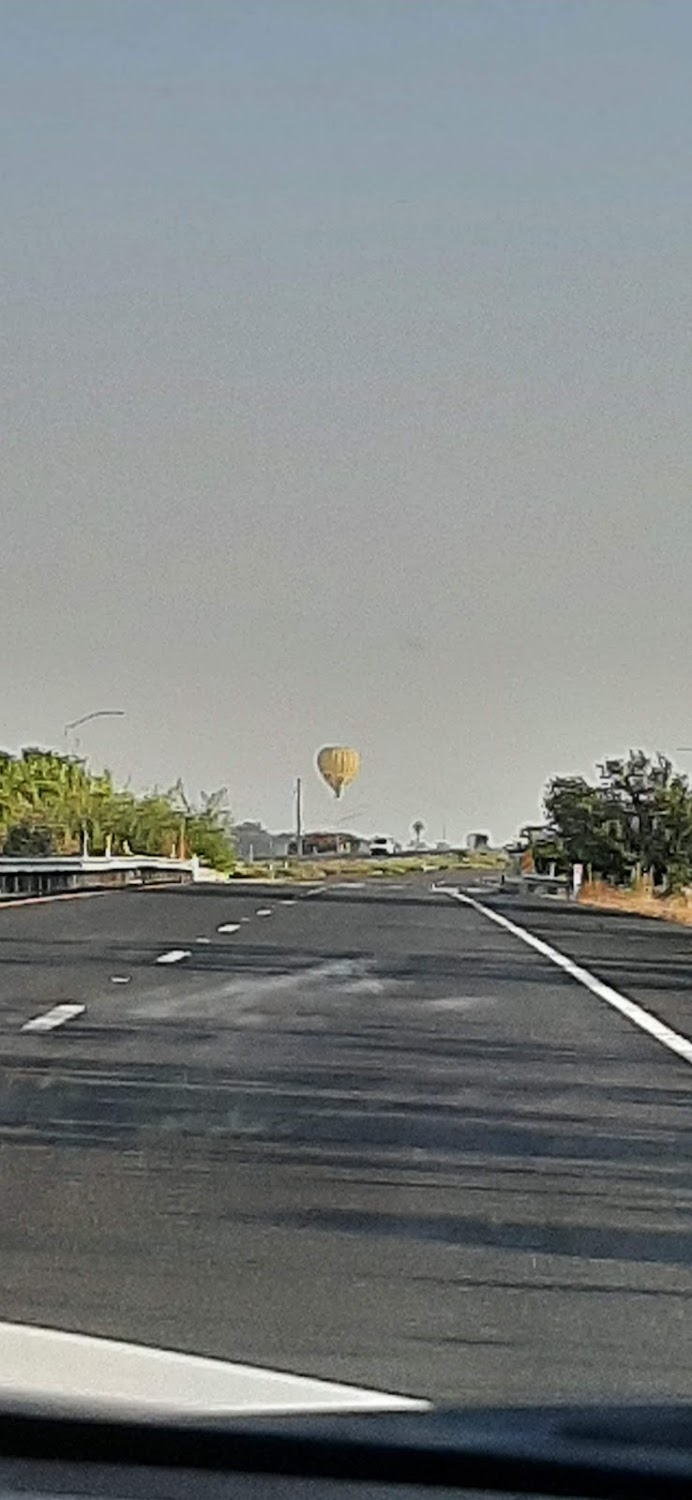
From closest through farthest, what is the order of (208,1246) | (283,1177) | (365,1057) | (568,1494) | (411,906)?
(568,1494) < (208,1246) < (283,1177) < (365,1057) < (411,906)

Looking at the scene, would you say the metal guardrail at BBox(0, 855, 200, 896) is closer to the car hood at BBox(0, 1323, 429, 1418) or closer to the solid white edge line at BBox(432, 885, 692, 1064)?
the solid white edge line at BBox(432, 885, 692, 1064)

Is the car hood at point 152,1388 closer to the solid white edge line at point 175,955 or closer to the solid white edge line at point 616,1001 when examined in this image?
the solid white edge line at point 616,1001

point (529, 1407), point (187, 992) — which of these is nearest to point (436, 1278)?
point (529, 1407)

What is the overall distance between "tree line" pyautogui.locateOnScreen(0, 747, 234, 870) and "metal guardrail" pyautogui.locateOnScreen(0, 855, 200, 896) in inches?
1860

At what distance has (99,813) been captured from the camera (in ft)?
458

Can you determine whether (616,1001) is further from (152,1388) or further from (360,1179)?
(152,1388)

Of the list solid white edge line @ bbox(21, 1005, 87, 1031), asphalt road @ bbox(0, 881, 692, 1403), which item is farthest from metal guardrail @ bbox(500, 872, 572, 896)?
asphalt road @ bbox(0, 881, 692, 1403)

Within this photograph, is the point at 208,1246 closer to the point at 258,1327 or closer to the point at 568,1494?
the point at 258,1327

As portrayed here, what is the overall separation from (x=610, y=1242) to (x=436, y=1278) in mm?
960

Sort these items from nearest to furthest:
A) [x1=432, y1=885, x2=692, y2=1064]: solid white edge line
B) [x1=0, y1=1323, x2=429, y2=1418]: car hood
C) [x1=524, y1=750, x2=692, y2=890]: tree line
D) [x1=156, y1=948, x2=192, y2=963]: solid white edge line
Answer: [x1=0, y1=1323, x2=429, y2=1418]: car hood → [x1=432, y1=885, x2=692, y2=1064]: solid white edge line → [x1=156, y1=948, x2=192, y2=963]: solid white edge line → [x1=524, y1=750, x2=692, y2=890]: tree line

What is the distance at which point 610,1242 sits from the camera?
8.98 metres

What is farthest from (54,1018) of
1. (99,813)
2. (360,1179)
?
(99,813)

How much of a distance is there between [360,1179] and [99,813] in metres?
130

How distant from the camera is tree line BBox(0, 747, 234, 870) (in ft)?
418
